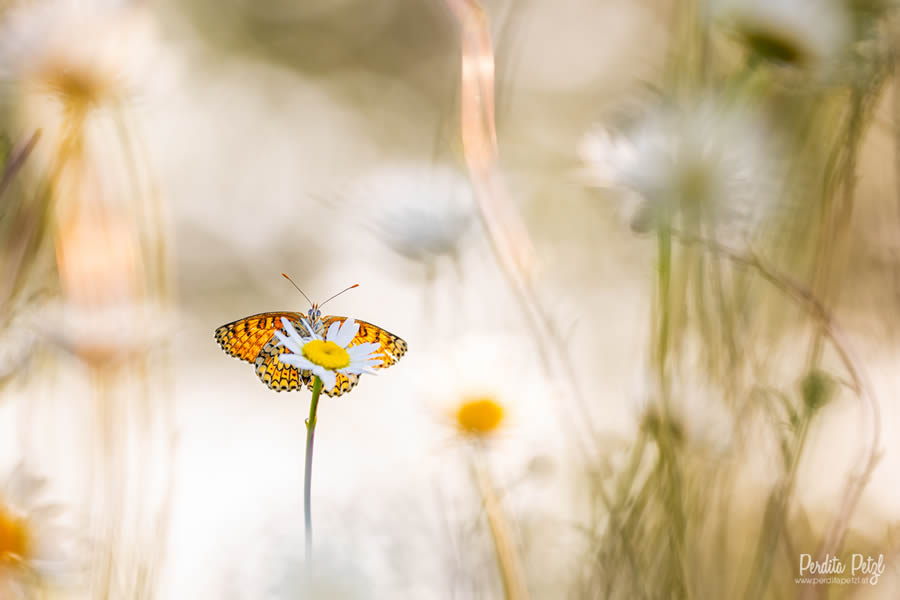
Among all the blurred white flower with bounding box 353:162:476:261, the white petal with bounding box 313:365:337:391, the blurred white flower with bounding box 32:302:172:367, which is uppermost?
the blurred white flower with bounding box 353:162:476:261

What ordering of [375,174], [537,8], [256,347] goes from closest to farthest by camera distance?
[256,347]
[375,174]
[537,8]

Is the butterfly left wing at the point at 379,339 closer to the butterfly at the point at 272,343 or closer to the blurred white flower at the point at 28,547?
the butterfly at the point at 272,343

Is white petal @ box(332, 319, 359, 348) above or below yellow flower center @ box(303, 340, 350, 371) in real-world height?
above

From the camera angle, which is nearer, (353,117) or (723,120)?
(723,120)

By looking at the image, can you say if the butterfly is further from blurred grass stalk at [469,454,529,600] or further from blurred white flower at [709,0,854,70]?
blurred white flower at [709,0,854,70]

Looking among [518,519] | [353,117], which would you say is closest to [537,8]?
[353,117]

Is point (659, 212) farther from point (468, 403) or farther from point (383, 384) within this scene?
point (383, 384)

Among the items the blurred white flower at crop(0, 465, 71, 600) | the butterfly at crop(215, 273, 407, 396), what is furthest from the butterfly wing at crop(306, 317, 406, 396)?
the blurred white flower at crop(0, 465, 71, 600)
